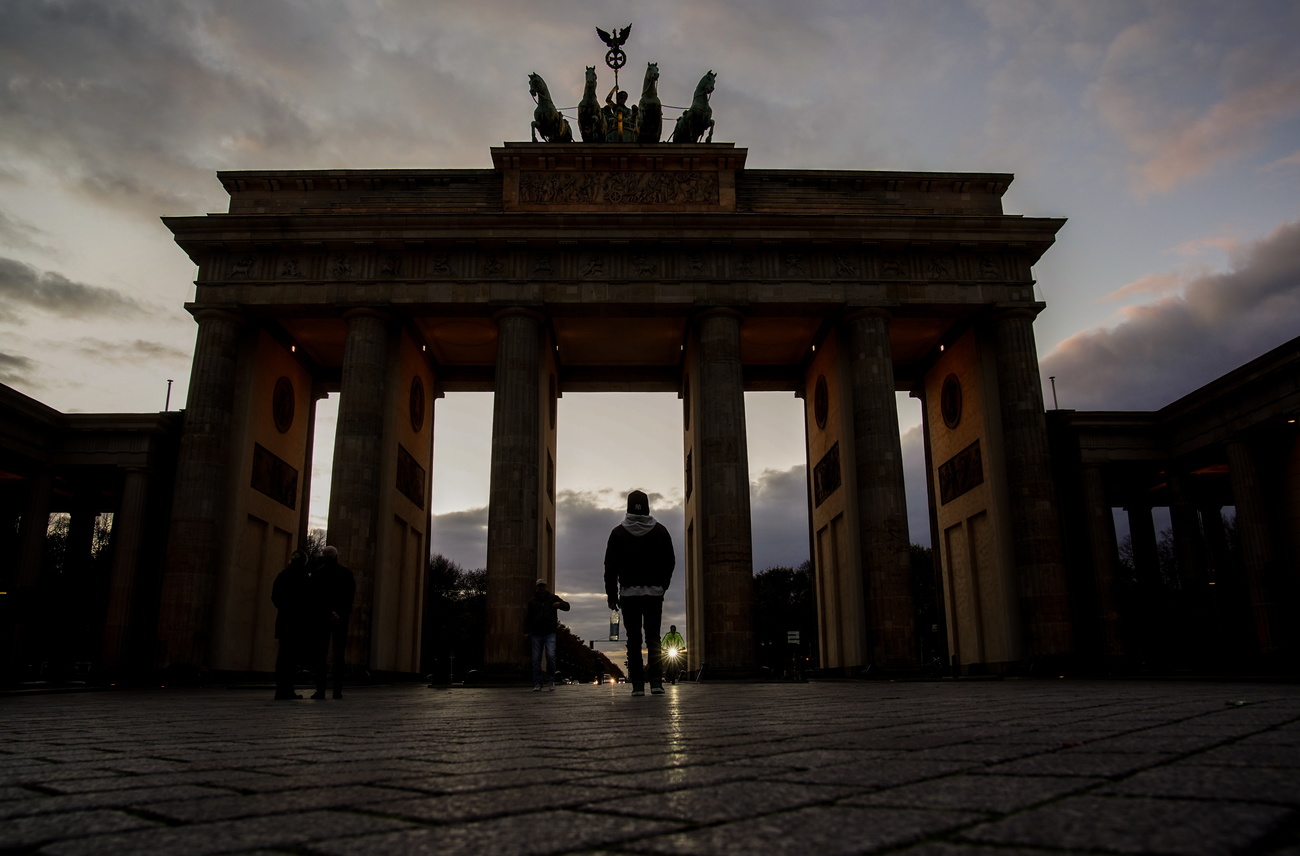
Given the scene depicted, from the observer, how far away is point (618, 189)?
92.4 feet

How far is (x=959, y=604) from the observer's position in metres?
30.3

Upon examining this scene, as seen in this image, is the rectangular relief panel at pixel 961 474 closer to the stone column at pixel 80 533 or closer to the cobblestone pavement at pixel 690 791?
the cobblestone pavement at pixel 690 791

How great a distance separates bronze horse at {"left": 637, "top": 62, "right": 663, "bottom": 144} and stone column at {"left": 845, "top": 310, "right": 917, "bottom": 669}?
934 cm

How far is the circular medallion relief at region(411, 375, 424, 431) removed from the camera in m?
30.4

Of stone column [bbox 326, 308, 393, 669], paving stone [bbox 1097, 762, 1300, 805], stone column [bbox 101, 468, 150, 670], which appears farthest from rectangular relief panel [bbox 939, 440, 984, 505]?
paving stone [bbox 1097, 762, 1300, 805]

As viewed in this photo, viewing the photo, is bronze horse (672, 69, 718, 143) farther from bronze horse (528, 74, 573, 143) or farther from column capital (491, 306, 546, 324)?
column capital (491, 306, 546, 324)

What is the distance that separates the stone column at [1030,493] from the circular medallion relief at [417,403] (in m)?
19.3

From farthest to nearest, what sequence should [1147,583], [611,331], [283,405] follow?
[1147,583] < [611,331] < [283,405]

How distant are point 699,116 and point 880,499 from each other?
14201 millimetres

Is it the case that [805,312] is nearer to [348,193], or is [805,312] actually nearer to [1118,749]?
[348,193]

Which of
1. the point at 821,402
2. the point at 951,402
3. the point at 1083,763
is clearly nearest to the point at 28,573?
the point at 821,402

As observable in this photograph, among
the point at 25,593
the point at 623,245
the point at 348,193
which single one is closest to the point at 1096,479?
the point at 623,245

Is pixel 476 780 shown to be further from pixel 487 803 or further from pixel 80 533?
pixel 80 533

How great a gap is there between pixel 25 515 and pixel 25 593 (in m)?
2.86
